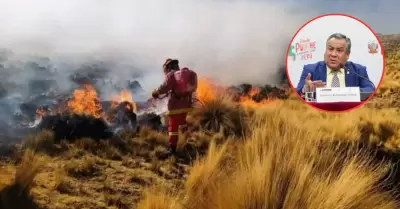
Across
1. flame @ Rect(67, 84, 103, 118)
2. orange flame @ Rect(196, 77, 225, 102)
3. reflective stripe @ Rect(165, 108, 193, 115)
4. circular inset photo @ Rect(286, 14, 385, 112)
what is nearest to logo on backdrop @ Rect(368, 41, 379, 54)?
circular inset photo @ Rect(286, 14, 385, 112)

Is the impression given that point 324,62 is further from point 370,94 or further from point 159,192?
point 159,192

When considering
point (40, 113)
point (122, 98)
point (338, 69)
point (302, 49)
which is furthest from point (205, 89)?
point (40, 113)

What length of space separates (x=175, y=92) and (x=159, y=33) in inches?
9.9

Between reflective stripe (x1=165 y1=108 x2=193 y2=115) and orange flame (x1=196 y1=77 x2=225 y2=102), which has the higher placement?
orange flame (x1=196 y1=77 x2=225 y2=102)

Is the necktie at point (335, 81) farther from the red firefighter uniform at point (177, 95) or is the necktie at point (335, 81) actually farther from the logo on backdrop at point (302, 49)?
the red firefighter uniform at point (177, 95)

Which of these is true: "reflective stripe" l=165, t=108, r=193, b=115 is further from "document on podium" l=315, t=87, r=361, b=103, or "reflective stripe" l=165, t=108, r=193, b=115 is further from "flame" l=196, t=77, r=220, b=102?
"document on podium" l=315, t=87, r=361, b=103

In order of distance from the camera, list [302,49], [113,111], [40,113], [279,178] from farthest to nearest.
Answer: [302,49] → [113,111] → [40,113] → [279,178]

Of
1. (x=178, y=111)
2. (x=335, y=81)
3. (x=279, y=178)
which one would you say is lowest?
(x=279, y=178)

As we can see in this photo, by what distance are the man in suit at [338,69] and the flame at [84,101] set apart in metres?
0.91

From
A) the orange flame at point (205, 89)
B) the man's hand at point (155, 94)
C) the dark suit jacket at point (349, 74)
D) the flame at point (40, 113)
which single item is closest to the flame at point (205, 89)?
the orange flame at point (205, 89)

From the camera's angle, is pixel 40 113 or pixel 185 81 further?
pixel 185 81

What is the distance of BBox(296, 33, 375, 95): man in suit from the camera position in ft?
7.15

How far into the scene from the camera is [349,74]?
2.18 metres

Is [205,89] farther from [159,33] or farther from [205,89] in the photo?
[159,33]
